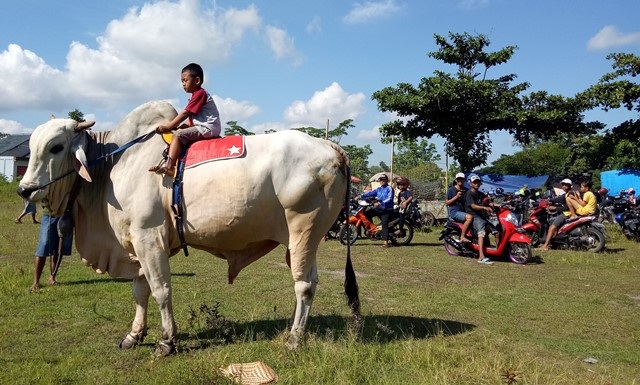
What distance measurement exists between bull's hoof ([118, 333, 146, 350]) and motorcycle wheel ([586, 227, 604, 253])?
34.1 feet

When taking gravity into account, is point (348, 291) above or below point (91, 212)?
below

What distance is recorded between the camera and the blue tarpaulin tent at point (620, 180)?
20.0 metres

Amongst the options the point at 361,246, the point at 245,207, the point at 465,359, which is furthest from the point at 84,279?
the point at 361,246

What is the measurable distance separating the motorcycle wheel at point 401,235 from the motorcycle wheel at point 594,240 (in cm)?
410

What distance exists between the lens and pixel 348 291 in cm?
528

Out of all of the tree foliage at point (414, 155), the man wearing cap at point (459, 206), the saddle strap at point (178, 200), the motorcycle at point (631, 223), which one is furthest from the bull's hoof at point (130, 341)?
the tree foliage at point (414, 155)

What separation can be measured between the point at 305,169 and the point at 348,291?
1396 mm

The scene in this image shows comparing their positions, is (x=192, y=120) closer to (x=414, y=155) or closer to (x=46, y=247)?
(x=46, y=247)

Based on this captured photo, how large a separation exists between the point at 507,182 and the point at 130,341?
17397 millimetres

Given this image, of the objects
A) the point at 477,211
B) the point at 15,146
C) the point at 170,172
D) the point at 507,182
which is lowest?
the point at 477,211

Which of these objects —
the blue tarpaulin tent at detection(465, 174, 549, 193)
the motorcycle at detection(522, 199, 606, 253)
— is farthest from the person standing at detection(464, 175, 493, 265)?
the blue tarpaulin tent at detection(465, 174, 549, 193)

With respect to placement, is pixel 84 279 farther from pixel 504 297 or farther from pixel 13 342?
pixel 504 297

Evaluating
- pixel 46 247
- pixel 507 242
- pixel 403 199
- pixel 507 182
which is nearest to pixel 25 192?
pixel 46 247

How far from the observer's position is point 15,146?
172ft
